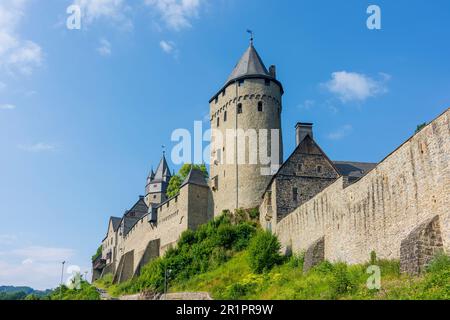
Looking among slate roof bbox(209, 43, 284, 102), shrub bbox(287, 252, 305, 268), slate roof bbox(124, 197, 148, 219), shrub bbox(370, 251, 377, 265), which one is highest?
slate roof bbox(209, 43, 284, 102)

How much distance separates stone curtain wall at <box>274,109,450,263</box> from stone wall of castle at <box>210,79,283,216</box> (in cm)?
1575

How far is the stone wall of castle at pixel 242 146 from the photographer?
46656 millimetres

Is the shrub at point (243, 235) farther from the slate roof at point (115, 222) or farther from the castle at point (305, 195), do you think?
the slate roof at point (115, 222)

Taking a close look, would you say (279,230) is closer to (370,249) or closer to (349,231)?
(349,231)

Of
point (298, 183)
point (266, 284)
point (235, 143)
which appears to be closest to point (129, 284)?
point (235, 143)

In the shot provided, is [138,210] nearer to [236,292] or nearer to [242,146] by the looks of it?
[242,146]

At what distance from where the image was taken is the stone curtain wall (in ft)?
59.7

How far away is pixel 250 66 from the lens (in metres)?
50.6

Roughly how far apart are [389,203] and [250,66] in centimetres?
3094

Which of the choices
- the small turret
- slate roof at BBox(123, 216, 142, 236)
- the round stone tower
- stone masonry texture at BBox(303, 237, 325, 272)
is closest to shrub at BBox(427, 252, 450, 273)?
stone masonry texture at BBox(303, 237, 325, 272)

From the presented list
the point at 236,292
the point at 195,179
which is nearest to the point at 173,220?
the point at 195,179

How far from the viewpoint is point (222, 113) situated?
1986 inches

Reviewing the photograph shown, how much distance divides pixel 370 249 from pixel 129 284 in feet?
104

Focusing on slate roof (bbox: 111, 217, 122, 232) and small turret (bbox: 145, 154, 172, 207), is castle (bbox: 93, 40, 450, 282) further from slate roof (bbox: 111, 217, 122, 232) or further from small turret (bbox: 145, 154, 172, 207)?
small turret (bbox: 145, 154, 172, 207)
